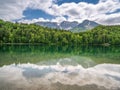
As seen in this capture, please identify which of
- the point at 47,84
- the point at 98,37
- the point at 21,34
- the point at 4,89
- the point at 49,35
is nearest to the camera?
the point at 4,89

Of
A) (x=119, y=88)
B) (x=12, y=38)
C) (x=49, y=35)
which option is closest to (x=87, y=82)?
(x=119, y=88)

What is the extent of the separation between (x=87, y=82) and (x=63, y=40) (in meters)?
159

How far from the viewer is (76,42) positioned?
193 metres

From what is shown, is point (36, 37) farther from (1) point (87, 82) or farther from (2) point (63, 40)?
(1) point (87, 82)

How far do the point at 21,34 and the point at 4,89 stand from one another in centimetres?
15043

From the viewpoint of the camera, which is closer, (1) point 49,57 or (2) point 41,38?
(1) point 49,57

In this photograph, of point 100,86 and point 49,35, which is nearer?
point 100,86

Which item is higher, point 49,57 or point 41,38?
point 41,38

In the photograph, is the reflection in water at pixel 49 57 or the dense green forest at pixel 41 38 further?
the dense green forest at pixel 41 38

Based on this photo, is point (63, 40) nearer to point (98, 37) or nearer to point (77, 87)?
point (98, 37)

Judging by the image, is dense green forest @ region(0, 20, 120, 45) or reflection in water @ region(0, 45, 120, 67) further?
dense green forest @ region(0, 20, 120, 45)

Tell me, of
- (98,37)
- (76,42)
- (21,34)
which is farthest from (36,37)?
(98,37)

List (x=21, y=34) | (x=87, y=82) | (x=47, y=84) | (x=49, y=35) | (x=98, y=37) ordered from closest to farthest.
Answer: (x=47, y=84), (x=87, y=82), (x=21, y=34), (x=49, y=35), (x=98, y=37)

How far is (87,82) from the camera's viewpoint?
1018 inches
